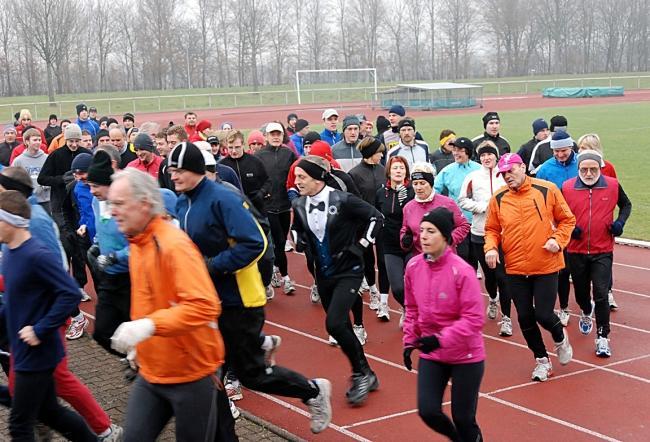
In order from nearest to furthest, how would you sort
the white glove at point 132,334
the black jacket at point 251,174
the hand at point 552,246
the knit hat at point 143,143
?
1. the white glove at point 132,334
2. the hand at point 552,246
3. the knit hat at point 143,143
4. the black jacket at point 251,174

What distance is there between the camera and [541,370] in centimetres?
736

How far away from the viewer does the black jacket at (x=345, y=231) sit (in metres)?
7.09

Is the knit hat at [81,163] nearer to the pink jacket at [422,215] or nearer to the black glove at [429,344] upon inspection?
the pink jacket at [422,215]

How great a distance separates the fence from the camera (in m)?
54.2

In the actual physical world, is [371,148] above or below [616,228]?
above

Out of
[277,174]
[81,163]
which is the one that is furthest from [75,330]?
[277,174]

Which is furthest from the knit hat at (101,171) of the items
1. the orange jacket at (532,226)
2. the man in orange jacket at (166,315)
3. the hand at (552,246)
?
the hand at (552,246)

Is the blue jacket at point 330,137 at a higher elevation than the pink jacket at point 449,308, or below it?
higher

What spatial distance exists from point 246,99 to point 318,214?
56.3 meters

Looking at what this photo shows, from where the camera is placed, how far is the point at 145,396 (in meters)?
4.37

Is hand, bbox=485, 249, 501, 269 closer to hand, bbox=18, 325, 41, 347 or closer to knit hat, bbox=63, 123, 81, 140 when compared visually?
hand, bbox=18, 325, 41, 347

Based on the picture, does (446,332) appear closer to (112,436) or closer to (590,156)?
(112,436)

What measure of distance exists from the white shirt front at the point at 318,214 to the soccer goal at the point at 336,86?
50.8 m

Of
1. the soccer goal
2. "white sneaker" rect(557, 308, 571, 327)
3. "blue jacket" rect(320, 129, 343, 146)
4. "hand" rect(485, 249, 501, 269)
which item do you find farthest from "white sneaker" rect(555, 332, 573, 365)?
the soccer goal
